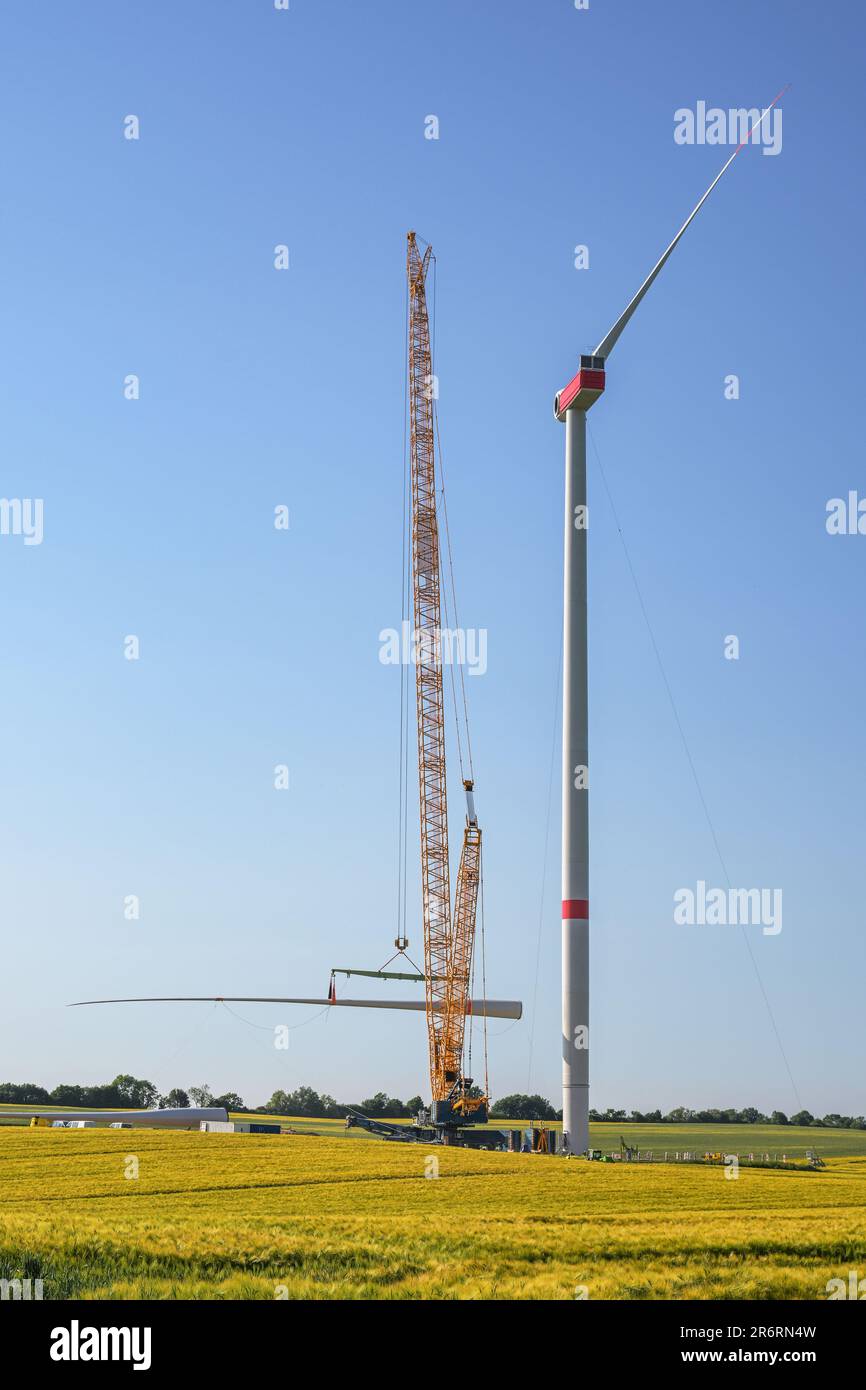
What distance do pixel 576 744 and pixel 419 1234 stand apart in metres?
63.5

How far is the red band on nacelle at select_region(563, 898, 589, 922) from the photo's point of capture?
293ft

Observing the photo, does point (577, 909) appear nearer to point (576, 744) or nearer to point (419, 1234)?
point (576, 744)

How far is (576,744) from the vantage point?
92188 millimetres

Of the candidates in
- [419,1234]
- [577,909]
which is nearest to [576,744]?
[577,909]

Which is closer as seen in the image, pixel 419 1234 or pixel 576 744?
pixel 419 1234

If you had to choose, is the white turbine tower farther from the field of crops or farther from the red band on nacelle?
the field of crops

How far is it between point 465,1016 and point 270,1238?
104m

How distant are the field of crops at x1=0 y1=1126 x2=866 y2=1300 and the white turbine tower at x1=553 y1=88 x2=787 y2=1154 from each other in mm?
24794

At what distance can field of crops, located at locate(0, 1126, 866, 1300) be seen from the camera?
79.3 ft

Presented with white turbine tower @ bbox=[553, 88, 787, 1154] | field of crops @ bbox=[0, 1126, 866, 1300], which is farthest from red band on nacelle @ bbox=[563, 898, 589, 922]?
field of crops @ bbox=[0, 1126, 866, 1300]

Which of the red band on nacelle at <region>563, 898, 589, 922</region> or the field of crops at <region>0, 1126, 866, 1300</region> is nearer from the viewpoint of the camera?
the field of crops at <region>0, 1126, 866, 1300</region>

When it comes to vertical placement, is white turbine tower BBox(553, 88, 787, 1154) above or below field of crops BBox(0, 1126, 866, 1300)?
above
